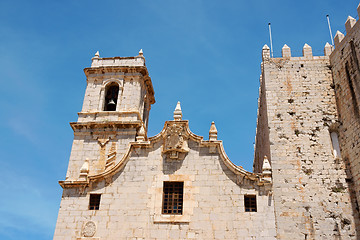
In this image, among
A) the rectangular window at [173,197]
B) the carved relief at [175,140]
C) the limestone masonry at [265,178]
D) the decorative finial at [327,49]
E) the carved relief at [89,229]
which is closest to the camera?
the limestone masonry at [265,178]

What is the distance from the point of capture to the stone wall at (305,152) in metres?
20.0

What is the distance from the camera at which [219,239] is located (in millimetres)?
19922

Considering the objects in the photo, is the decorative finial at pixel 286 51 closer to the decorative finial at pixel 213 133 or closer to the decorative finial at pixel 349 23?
the decorative finial at pixel 349 23

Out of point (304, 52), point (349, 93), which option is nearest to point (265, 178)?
point (349, 93)

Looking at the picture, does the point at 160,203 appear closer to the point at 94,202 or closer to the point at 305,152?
the point at 94,202

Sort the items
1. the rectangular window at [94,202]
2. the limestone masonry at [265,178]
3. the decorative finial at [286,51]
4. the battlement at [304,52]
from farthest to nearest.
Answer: the decorative finial at [286,51] < the battlement at [304,52] < the rectangular window at [94,202] < the limestone masonry at [265,178]

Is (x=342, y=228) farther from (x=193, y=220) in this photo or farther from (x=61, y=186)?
(x=61, y=186)

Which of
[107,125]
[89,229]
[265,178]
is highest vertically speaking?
[107,125]

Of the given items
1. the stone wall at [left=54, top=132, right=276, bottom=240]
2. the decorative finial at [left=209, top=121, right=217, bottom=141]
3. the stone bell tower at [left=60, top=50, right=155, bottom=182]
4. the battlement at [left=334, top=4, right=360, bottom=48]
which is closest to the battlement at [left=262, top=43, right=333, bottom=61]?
the battlement at [left=334, top=4, right=360, bottom=48]

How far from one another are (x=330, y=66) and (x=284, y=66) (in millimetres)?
2748

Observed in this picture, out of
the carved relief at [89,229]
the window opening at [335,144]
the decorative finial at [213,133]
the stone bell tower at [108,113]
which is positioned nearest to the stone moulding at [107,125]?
the stone bell tower at [108,113]

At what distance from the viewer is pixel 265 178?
21125 mm

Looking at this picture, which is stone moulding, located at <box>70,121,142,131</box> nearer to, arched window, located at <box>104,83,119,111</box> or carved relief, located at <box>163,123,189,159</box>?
arched window, located at <box>104,83,119,111</box>

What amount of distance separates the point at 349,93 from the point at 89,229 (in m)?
15.8
